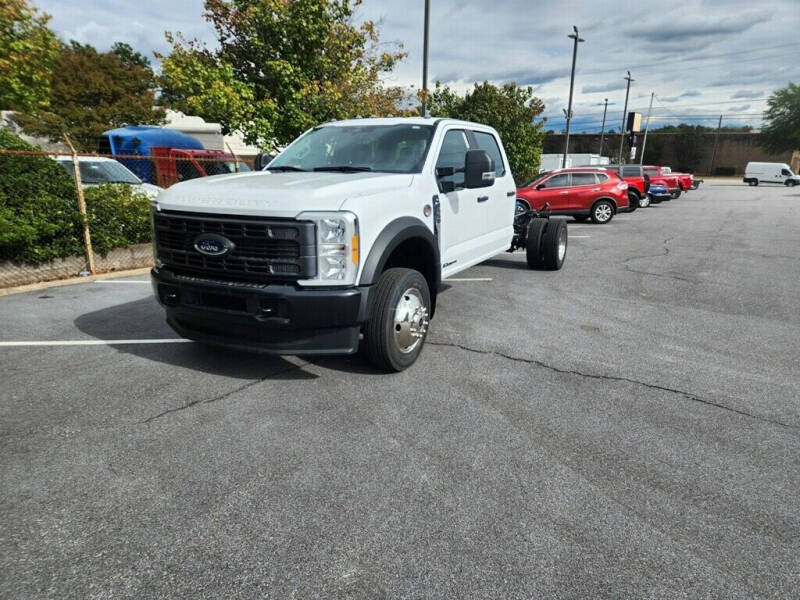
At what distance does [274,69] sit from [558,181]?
9780 mm

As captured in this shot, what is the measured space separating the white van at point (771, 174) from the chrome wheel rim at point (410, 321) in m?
56.7

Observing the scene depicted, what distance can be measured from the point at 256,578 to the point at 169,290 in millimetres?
2526

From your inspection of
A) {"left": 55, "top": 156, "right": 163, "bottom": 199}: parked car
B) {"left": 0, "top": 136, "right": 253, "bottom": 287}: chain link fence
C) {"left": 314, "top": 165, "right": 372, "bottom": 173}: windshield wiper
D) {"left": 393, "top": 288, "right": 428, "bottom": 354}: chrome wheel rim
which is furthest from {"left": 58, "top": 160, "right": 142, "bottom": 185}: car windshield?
{"left": 393, "top": 288, "right": 428, "bottom": 354}: chrome wheel rim

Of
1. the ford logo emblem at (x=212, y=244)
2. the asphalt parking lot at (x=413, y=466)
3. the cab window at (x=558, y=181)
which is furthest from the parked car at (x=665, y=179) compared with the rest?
the ford logo emblem at (x=212, y=244)

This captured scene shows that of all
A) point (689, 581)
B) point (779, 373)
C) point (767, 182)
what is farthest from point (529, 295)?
point (767, 182)

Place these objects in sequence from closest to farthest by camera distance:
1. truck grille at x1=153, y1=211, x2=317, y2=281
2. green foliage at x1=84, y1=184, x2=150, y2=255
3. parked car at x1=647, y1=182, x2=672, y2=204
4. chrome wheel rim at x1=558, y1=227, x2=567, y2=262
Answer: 1. truck grille at x1=153, y1=211, x2=317, y2=281
2. green foliage at x1=84, y1=184, x2=150, y2=255
3. chrome wheel rim at x1=558, y1=227, x2=567, y2=262
4. parked car at x1=647, y1=182, x2=672, y2=204

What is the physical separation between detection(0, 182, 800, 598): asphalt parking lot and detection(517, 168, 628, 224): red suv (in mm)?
11924

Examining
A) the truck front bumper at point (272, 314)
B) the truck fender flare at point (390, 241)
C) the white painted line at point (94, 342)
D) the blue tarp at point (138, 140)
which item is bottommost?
the white painted line at point (94, 342)

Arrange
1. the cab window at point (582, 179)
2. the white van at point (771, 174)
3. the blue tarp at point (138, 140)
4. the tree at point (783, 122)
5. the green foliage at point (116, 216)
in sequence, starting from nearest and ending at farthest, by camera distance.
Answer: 1. the green foliage at point (116, 216)
2. the cab window at point (582, 179)
3. the blue tarp at point (138, 140)
4. the white van at point (771, 174)
5. the tree at point (783, 122)

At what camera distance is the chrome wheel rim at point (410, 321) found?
163 inches

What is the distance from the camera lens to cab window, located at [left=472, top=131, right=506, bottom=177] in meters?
6.17

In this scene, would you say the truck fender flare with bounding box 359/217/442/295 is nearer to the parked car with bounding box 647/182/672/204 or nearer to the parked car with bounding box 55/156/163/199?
the parked car with bounding box 55/156/163/199

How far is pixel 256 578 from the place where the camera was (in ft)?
6.96

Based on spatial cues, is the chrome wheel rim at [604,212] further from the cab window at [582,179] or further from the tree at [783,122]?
the tree at [783,122]
